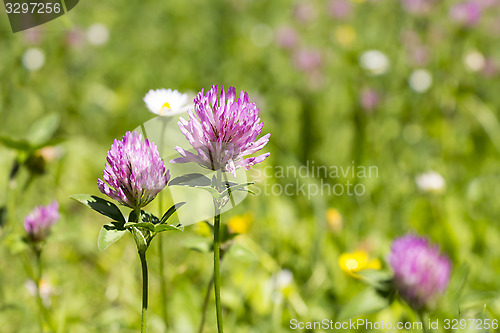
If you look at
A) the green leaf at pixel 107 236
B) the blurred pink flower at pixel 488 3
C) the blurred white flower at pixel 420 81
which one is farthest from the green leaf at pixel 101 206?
the blurred pink flower at pixel 488 3

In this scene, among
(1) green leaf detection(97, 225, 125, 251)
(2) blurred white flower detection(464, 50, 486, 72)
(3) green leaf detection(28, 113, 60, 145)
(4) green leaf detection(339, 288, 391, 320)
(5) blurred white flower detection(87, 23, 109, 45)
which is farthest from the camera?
(5) blurred white flower detection(87, 23, 109, 45)

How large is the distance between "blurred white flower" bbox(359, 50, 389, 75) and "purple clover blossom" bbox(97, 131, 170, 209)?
1624 millimetres

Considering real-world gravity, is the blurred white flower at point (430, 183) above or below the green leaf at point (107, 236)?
above

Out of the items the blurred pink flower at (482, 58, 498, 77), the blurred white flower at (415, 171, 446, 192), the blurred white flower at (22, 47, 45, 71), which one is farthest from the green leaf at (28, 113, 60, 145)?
the blurred pink flower at (482, 58, 498, 77)

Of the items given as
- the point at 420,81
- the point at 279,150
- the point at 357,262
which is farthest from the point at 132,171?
the point at 420,81

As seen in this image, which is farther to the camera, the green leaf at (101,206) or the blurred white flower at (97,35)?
the blurred white flower at (97,35)

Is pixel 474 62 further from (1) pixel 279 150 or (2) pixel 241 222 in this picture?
(2) pixel 241 222

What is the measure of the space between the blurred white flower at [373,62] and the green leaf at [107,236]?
165cm

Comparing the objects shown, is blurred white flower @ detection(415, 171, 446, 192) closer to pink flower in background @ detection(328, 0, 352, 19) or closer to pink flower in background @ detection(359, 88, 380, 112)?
pink flower in background @ detection(359, 88, 380, 112)

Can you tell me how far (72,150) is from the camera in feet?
5.99

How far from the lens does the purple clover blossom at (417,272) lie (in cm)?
91

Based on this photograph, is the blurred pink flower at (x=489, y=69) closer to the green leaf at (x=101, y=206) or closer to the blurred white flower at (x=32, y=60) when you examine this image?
the blurred white flower at (x=32, y=60)

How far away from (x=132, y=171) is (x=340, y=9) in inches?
92.8

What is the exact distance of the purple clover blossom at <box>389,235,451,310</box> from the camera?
914 millimetres
